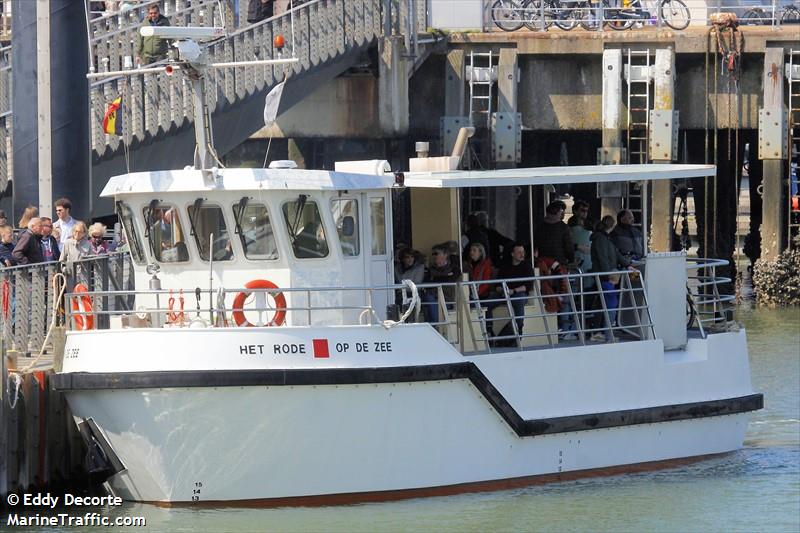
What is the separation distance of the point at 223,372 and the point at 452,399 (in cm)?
211

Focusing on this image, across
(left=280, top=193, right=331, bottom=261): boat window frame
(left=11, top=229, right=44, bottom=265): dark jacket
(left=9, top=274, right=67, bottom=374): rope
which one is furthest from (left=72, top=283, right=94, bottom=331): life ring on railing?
(left=280, top=193, right=331, bottom=261): boat window frame

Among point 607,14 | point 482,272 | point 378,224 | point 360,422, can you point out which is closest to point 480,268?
point 482,272

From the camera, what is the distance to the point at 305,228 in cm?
1461

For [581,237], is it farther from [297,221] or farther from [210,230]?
[210,230]

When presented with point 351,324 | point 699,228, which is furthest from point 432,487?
point 699,228

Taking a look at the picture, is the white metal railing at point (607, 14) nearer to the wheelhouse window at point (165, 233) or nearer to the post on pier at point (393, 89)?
the post on pier at point (393, 89)

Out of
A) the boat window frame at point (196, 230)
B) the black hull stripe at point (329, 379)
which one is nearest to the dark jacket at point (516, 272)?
the black hull stripe at point (329, 379)

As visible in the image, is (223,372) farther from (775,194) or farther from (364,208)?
(775,194)

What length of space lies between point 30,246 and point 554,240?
5033 mm

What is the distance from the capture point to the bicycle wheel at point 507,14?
28.6 metres

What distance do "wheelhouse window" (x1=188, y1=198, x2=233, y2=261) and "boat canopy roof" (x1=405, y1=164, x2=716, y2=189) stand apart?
1.76 metres

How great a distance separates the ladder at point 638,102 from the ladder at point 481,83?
2.25m

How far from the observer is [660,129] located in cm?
2725

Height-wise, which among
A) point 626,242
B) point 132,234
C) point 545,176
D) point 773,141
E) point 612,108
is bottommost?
point 626,242
